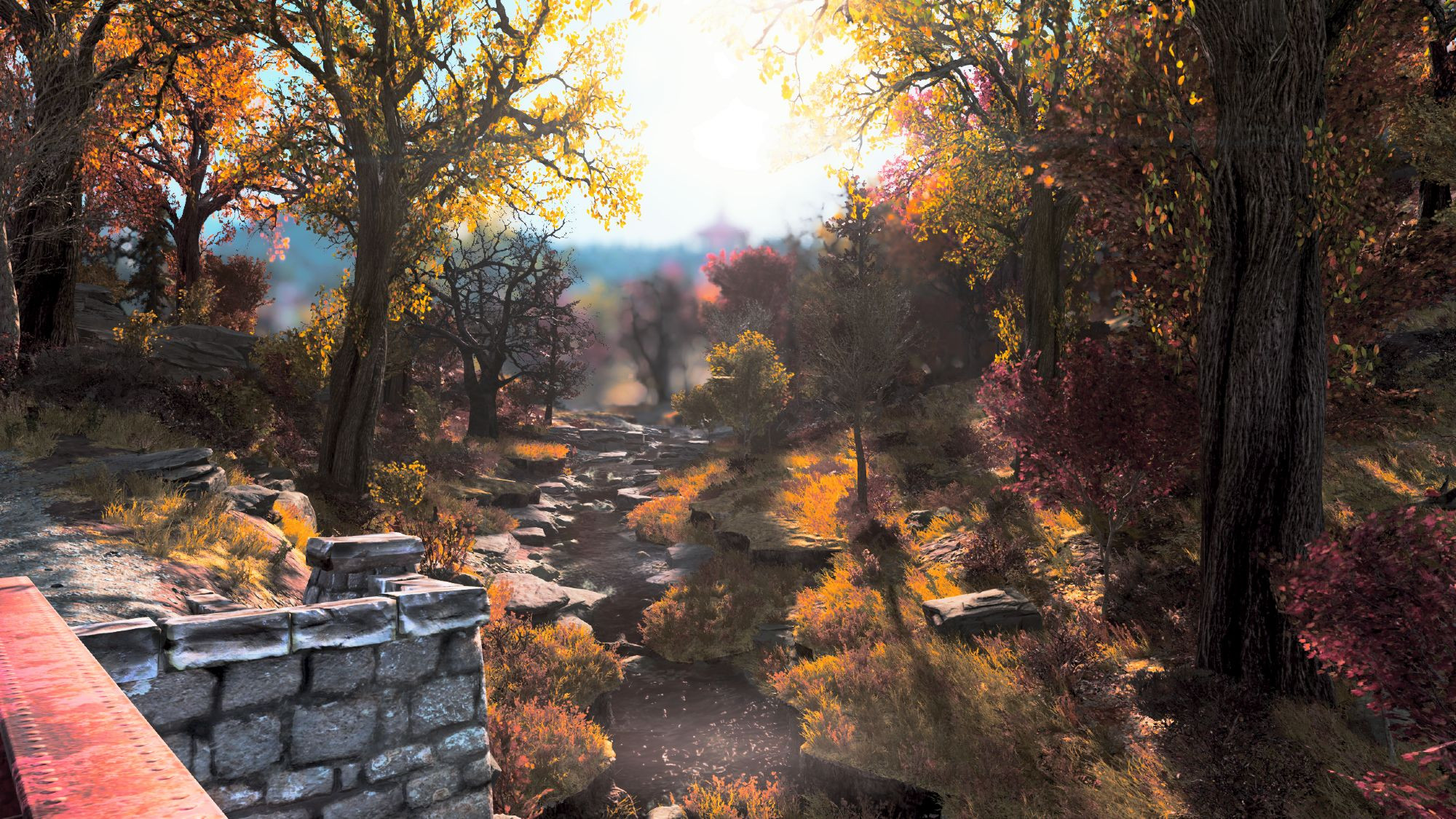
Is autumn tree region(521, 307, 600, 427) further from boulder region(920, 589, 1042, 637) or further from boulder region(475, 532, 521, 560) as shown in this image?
boulder region(920, 589, 1042, 637)

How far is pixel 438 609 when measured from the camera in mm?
4676

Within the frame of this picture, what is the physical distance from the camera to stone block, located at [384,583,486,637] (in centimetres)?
455

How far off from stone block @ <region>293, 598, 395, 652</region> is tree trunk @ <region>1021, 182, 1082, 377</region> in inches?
488

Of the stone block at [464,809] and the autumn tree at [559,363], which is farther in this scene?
the autumn tree at [559,363]

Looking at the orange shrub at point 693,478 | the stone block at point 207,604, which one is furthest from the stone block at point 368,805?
the orange shrub at point 693,478

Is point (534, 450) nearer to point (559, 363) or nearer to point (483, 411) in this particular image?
point (483, 411)

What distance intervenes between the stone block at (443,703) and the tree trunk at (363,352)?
9.04 m

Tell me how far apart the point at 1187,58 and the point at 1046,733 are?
7.26m

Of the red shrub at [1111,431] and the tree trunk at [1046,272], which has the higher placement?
the tree trunk at [1046,272]

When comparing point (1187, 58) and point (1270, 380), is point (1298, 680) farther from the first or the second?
point (1187, 58)

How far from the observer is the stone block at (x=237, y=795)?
13.2ft

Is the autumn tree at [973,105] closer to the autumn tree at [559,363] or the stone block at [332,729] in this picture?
the stone block at [332,729]

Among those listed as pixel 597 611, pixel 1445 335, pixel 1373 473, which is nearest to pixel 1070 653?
pixel 1373 473

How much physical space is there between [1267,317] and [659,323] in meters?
54.5
